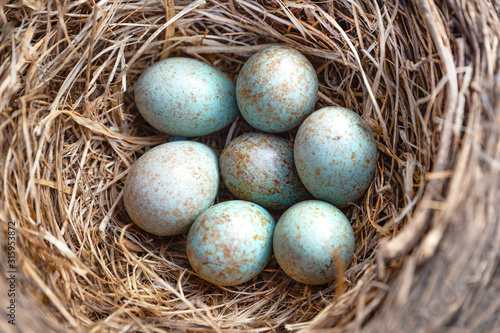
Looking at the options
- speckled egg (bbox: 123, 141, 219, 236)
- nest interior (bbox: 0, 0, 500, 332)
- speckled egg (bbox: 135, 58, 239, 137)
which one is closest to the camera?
nest interior (bbox: 0, 0, 500, 332)

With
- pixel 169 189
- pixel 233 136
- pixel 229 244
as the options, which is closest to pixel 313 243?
pixel 229 244

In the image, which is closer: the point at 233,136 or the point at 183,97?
the point at 183,97

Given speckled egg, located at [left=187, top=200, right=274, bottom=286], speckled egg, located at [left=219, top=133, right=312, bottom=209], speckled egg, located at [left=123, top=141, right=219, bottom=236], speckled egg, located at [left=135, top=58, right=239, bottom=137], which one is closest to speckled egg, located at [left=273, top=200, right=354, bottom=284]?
speckled egg, located at [left=187, top=200, right=274, bottom=286]

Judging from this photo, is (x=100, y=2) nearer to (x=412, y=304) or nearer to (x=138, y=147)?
(x=138, y=147)

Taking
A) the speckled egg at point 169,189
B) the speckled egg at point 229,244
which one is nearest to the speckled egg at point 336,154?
the speckled egg at point 229,244

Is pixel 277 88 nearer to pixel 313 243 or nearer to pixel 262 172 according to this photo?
pixel 262 172

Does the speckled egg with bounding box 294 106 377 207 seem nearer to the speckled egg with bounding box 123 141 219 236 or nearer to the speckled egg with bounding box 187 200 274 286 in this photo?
the speckled egg with bounding box 187 200 274 286

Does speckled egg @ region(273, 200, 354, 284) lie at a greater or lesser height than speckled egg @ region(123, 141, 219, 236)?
lesser
